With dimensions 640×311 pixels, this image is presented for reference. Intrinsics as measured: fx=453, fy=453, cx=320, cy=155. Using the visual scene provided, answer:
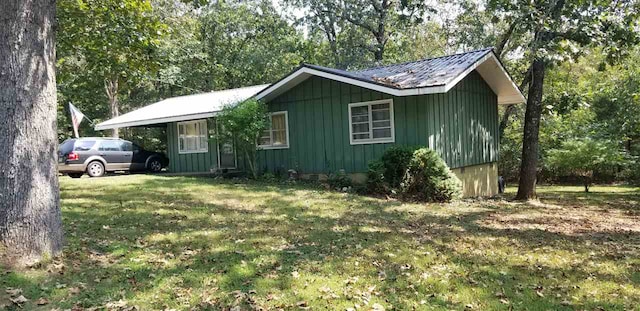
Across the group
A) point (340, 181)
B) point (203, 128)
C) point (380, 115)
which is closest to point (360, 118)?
point (380, 115)

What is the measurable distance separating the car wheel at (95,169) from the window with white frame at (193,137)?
283 cm

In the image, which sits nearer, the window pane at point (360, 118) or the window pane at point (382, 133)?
the window pane at point (382, 133)

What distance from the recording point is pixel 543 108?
13156 mm

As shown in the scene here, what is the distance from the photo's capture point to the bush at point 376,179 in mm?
11195

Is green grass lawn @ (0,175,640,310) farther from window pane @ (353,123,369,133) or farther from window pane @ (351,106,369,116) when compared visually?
window pane @ (351,106,369,116)

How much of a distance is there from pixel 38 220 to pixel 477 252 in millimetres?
5251

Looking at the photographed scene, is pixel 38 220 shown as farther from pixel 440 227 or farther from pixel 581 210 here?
pixel 581 210

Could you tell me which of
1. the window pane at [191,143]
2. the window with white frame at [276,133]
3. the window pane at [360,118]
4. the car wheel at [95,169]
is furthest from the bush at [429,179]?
the car wheel at [95,169]

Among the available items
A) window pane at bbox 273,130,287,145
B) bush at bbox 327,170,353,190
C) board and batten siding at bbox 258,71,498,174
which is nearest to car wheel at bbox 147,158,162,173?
board and batten siding at bbox 258,71,498,174

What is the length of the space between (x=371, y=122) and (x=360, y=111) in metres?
0.46

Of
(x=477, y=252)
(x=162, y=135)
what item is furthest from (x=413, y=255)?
(x=162, y=135)

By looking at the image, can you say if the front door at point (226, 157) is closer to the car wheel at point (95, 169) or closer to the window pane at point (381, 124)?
the car wheel at point (95, 169)

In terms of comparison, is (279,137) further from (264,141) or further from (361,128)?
(361,128)

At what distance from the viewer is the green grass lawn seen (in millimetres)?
4285
